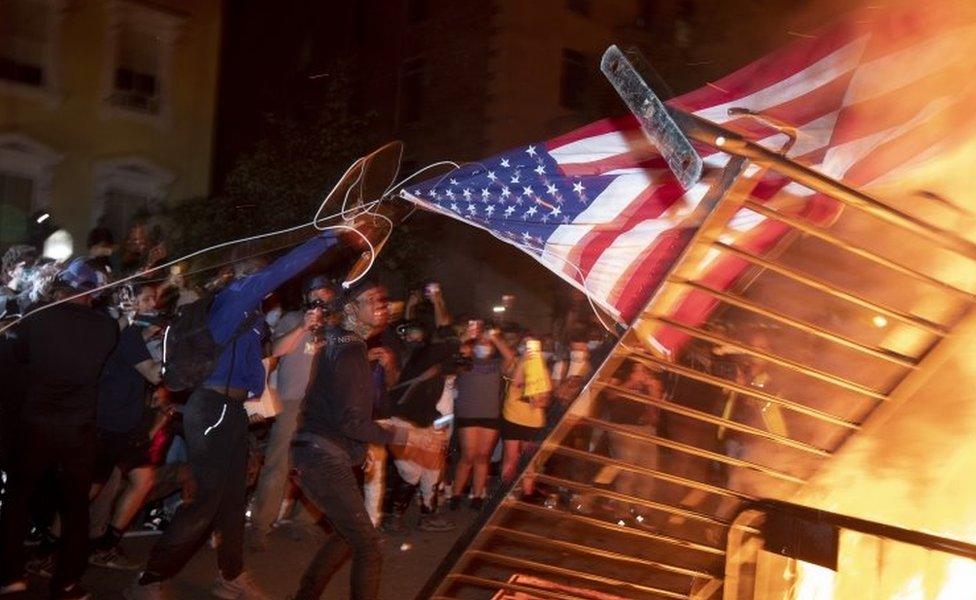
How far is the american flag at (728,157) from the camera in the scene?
3131mm

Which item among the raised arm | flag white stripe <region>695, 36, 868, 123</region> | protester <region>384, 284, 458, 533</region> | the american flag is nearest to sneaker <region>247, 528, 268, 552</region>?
protester <region>384, 284, 458, 533</region>

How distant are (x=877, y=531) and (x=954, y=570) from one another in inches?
17.5

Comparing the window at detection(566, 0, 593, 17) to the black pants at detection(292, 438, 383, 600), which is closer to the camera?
the black pants at detection(292, 438, 383, 600)

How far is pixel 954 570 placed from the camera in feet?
9.19

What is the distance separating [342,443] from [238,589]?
1338mm

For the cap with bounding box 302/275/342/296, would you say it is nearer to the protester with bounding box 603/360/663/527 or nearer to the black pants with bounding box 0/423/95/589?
the black pants with bounding box 0/423/95/589

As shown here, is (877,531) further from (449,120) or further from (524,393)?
(449,120)

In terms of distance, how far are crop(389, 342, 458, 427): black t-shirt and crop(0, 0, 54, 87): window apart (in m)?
13.6

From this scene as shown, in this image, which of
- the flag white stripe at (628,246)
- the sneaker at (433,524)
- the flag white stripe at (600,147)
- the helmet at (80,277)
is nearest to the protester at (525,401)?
the sneaker at (433,524)

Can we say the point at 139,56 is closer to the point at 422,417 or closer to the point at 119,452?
the point at 422,417

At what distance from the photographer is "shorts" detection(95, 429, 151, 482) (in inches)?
266

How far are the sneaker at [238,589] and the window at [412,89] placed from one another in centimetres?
1819

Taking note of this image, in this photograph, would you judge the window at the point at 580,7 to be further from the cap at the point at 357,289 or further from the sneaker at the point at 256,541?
the cap at the point at 357,289

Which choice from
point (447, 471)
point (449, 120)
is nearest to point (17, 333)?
point (447, 471)
